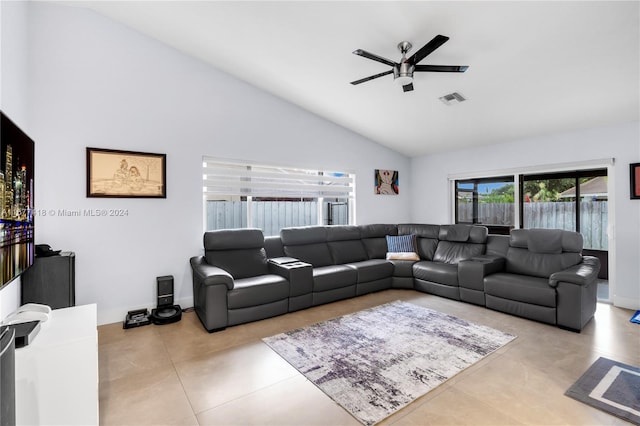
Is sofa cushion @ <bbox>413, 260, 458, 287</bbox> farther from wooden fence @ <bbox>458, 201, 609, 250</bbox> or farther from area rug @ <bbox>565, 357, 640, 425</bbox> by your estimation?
area rug @ <bbox>565, 357, 640, 425</bbox>

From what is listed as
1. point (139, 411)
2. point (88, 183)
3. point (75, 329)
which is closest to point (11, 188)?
point (75, 329)

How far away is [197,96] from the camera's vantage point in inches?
156

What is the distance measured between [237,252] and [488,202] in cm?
436

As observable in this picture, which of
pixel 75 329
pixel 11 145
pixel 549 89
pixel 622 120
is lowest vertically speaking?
pixel 75 329

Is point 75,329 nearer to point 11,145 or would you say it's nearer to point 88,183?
point 11,145

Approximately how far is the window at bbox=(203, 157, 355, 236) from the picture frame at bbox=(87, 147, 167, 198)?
1.94 ft

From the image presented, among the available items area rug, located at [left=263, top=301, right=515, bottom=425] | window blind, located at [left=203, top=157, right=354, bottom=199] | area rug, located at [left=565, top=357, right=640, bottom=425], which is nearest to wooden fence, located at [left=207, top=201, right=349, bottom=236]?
window blind, located at [left=203, top=157, right=354, bottom=199]

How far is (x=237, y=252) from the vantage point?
3959mm

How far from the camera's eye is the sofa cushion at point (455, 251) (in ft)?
15.5

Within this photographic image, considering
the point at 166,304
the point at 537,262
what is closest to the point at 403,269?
the point at 537,262

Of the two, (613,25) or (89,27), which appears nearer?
(613,25)

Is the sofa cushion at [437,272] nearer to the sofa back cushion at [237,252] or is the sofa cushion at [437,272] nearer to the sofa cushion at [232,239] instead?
the sofa back cushion at [237,252]

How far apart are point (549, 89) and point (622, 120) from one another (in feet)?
4.19

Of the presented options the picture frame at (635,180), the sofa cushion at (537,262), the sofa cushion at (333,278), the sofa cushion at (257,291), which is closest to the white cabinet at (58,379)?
the sofa cushion at (257,291)
